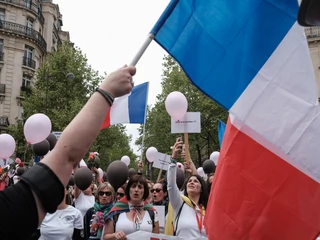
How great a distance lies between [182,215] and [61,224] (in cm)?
149

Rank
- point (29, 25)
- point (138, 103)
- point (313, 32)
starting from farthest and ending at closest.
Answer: point (29, 25), point (313, 32), point (138, 103)

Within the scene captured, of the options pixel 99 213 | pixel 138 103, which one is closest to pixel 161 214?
pixel 99 213

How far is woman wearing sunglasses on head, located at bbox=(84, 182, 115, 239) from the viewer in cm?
489

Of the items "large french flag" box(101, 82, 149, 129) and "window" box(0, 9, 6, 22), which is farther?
"window" box(0, 9, 6, 22)

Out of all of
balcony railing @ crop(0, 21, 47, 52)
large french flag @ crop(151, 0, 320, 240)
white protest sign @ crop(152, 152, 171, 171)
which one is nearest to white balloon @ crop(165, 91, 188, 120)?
white protest sign @ crop(152, 152, 171, 171)

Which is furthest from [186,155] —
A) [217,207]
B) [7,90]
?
[7,90]

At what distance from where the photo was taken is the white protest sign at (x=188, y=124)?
571cm

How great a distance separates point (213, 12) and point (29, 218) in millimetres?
2233

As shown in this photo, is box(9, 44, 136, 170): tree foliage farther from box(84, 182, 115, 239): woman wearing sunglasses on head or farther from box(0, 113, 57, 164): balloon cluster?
box(84, 182, 115, 239): woman wearing sunglasses on head

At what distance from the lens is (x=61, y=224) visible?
4738mm

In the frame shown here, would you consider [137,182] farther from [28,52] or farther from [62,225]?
[28,52]

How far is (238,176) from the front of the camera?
2846 millimetres

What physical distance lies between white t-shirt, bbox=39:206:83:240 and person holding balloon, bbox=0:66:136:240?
362cm

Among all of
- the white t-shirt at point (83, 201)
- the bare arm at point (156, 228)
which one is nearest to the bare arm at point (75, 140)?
the bare arm at point (156, 228)
